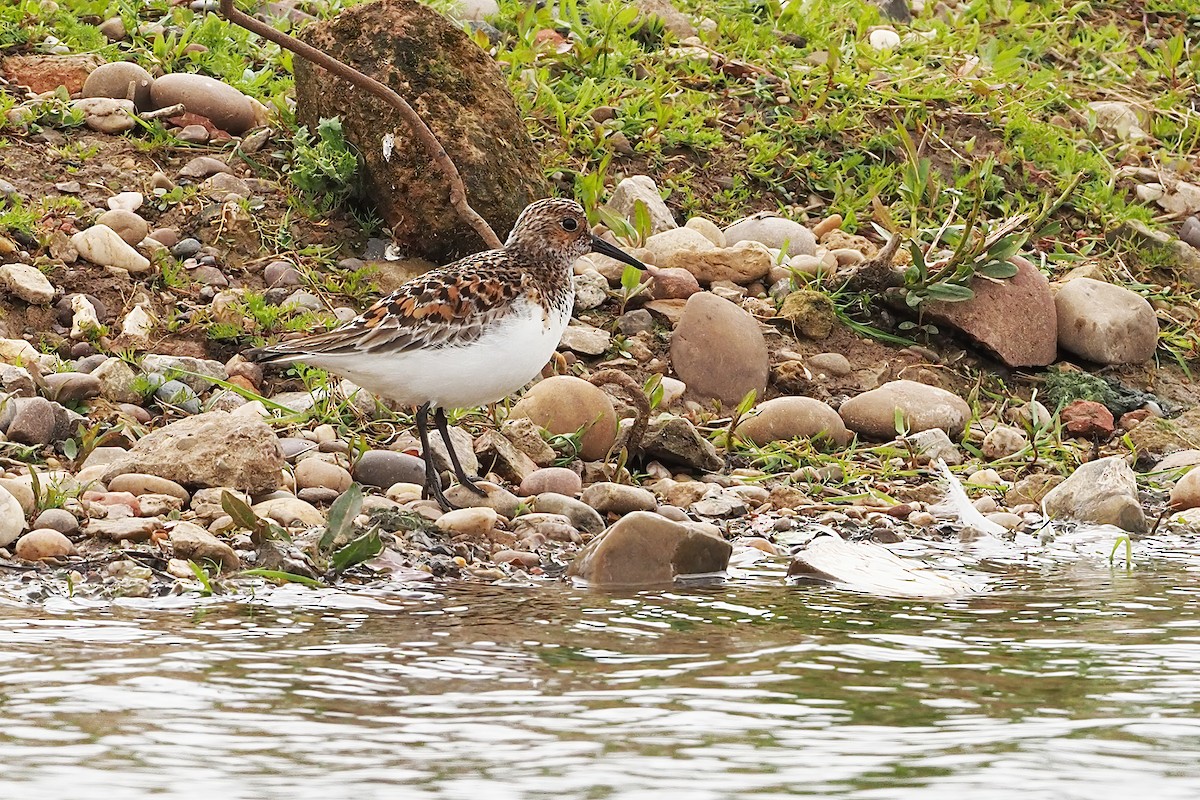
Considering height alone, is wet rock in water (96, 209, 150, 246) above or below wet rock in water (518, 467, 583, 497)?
above

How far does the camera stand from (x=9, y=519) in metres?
5.50

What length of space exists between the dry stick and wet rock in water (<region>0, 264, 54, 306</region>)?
1.50 metres

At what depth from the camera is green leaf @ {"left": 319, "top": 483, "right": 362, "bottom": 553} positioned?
5523 mm

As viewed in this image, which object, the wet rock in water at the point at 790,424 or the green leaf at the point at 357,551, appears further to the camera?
the wet rock in water at the point at 790,424

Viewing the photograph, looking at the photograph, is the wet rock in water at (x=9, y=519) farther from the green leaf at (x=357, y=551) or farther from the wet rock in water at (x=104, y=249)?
the wet rock in water at (x=104, y=249)

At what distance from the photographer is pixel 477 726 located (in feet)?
12.5

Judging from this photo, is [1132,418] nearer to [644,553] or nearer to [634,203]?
[634,203]

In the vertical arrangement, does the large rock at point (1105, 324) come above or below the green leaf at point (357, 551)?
above

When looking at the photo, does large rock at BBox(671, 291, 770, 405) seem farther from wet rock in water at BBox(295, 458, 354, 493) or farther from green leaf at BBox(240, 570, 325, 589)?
green leaf at BBox(240, 570, 325, 589)

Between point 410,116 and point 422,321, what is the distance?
160 cm

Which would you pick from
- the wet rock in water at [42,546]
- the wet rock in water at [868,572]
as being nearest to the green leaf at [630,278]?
the wet rock in water at [868,572]

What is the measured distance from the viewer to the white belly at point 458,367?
20.5ft

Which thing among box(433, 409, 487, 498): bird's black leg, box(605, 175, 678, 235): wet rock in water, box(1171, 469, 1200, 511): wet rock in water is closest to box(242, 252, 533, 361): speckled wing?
box(433, 409, 487, 498): bird's black leg

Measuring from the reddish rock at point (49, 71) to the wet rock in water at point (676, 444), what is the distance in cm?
401
